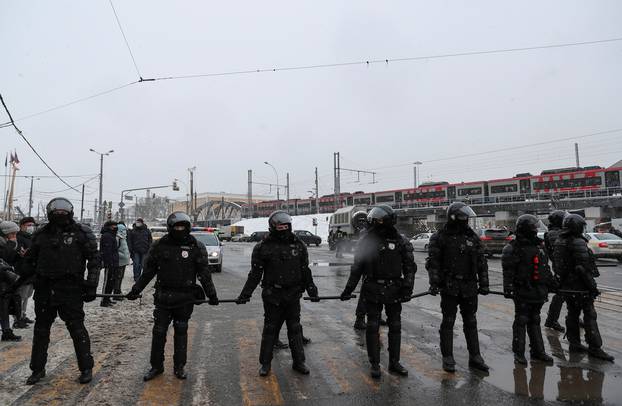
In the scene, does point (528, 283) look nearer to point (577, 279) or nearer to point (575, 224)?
point (577, 279)

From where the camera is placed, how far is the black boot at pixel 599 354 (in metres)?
5.32

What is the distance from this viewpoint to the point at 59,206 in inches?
188

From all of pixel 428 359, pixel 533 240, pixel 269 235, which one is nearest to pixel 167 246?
pixel 269 235

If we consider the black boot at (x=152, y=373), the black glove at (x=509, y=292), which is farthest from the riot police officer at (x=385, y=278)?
the black boot at (x=152, y=373)

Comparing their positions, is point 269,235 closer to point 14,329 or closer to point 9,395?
point 9,395

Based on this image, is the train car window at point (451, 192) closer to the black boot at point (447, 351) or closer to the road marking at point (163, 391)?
the black boot at point (447, 351)

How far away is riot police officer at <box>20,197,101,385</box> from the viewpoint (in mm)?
4570

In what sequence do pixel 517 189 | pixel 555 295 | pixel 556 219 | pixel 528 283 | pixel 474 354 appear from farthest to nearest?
1. pixel 517 189
2. pixel 556 219
3. pixel 555 295
4. pixel 528 283
5. pixel 474 354

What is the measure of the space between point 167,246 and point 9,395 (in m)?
2.00

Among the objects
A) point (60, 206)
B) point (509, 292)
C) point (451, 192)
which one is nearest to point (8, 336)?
point (60, 206)

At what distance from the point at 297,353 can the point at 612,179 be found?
130ft

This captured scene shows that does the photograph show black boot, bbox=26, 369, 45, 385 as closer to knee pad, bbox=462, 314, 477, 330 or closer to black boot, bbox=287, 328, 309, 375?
black boot, bbox=287, 328, 309, 375

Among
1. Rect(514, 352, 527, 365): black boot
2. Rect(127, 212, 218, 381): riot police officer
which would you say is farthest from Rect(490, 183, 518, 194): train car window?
Rect(127, 212, 218, 381): riot police officer

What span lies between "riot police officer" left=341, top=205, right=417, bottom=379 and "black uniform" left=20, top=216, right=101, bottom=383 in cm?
300
